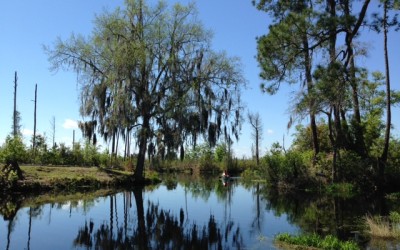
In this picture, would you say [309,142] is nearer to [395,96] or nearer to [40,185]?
[395,96]

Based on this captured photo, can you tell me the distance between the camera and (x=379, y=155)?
2497 centimetres

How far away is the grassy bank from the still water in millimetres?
2317

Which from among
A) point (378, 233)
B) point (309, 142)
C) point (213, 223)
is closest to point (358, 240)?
point (378, 233)

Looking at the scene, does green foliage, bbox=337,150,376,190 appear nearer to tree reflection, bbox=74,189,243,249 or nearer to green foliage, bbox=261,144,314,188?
green foliage, bbox=261,144,314,188

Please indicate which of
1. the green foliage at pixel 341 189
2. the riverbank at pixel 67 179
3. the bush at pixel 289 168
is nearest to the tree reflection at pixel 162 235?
the riverbank at pixel 67 179

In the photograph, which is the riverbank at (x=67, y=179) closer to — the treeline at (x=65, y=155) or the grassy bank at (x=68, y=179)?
Answer: the grassy bank at (x=68, y=179)

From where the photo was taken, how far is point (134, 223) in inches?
570

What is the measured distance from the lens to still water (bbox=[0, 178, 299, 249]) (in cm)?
1112

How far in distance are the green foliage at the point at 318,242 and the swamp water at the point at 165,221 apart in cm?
44

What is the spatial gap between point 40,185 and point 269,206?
12230 mm

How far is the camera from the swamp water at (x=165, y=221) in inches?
442

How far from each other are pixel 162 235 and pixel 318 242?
180 inches

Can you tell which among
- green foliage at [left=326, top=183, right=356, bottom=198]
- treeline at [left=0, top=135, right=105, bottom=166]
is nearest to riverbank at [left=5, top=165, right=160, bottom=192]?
treeline at [left=0, top=135, right=105, bottom=166]

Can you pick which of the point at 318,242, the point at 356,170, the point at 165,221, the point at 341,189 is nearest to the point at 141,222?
the point at 165,221
